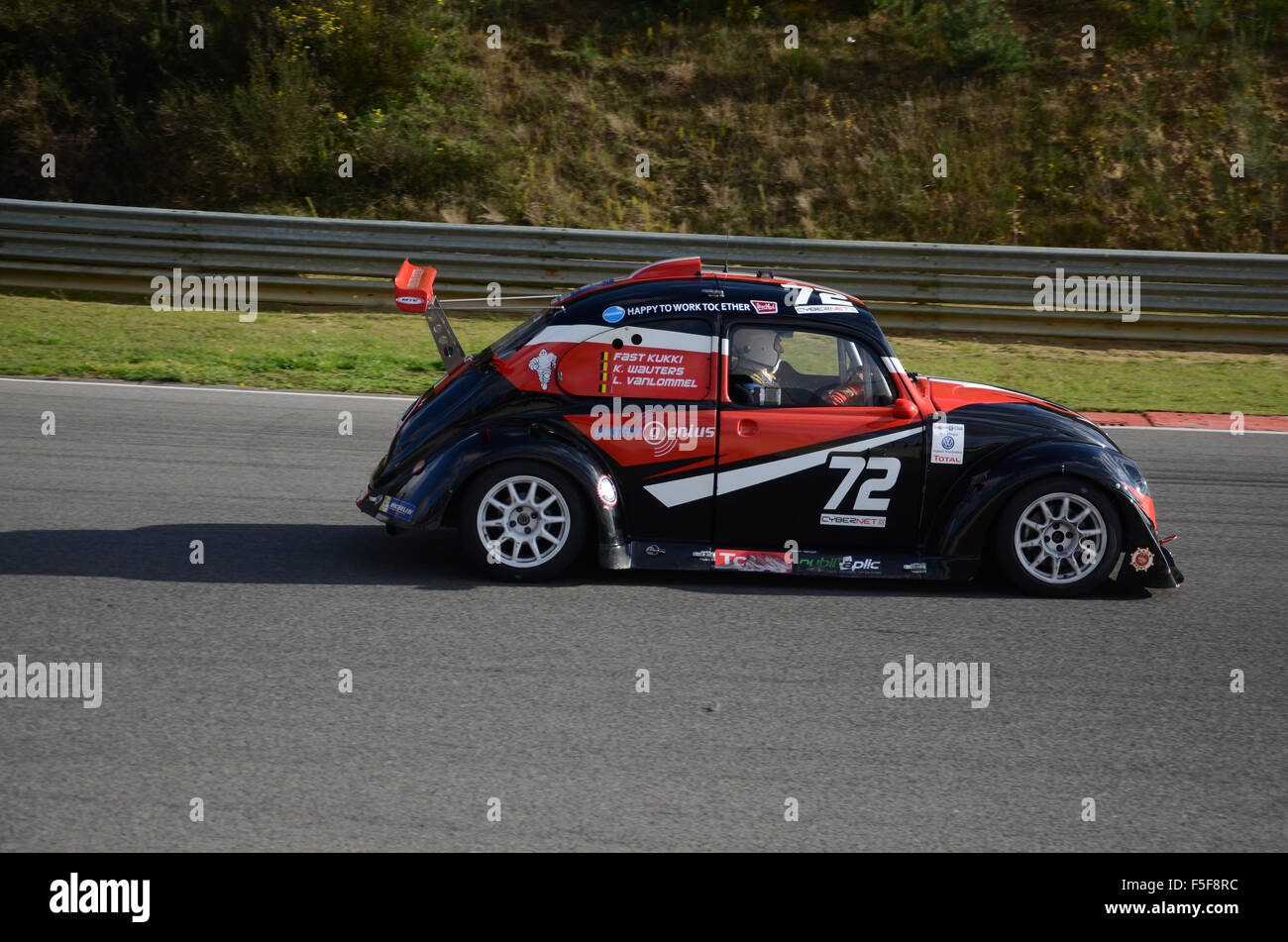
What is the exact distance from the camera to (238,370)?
12.8m

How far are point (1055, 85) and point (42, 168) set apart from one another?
15.9m

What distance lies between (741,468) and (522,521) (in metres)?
1.22

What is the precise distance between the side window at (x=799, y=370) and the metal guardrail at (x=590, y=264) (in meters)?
8.09

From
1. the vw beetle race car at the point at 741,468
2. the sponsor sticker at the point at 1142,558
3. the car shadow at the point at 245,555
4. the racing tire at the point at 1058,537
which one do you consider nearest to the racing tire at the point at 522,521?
the vw beetle race car at the point at 741,468

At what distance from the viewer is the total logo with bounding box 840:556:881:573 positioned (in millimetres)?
7004

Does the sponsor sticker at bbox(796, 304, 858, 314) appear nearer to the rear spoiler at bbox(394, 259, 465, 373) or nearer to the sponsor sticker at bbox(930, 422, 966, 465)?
the sponsor sticker at bbox(930, 422, 966, 465)

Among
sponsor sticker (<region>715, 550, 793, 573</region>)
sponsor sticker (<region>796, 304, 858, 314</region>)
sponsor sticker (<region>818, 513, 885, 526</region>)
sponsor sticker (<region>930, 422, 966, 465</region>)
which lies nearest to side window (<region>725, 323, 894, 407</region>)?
sponsor sticker (<region>796, 304, 858, 314</region>)

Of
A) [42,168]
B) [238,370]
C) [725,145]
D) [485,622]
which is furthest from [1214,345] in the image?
[42,168]

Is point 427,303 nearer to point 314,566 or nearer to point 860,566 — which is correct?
point 314,566

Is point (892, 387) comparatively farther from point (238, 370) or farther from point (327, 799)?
point (238, 370)

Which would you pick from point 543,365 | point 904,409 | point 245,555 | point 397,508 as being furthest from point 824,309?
point 245,555

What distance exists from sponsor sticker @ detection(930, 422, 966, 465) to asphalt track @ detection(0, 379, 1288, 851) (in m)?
0.76

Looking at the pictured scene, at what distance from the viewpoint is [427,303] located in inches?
290

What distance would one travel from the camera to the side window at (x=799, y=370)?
7098 millimetres
